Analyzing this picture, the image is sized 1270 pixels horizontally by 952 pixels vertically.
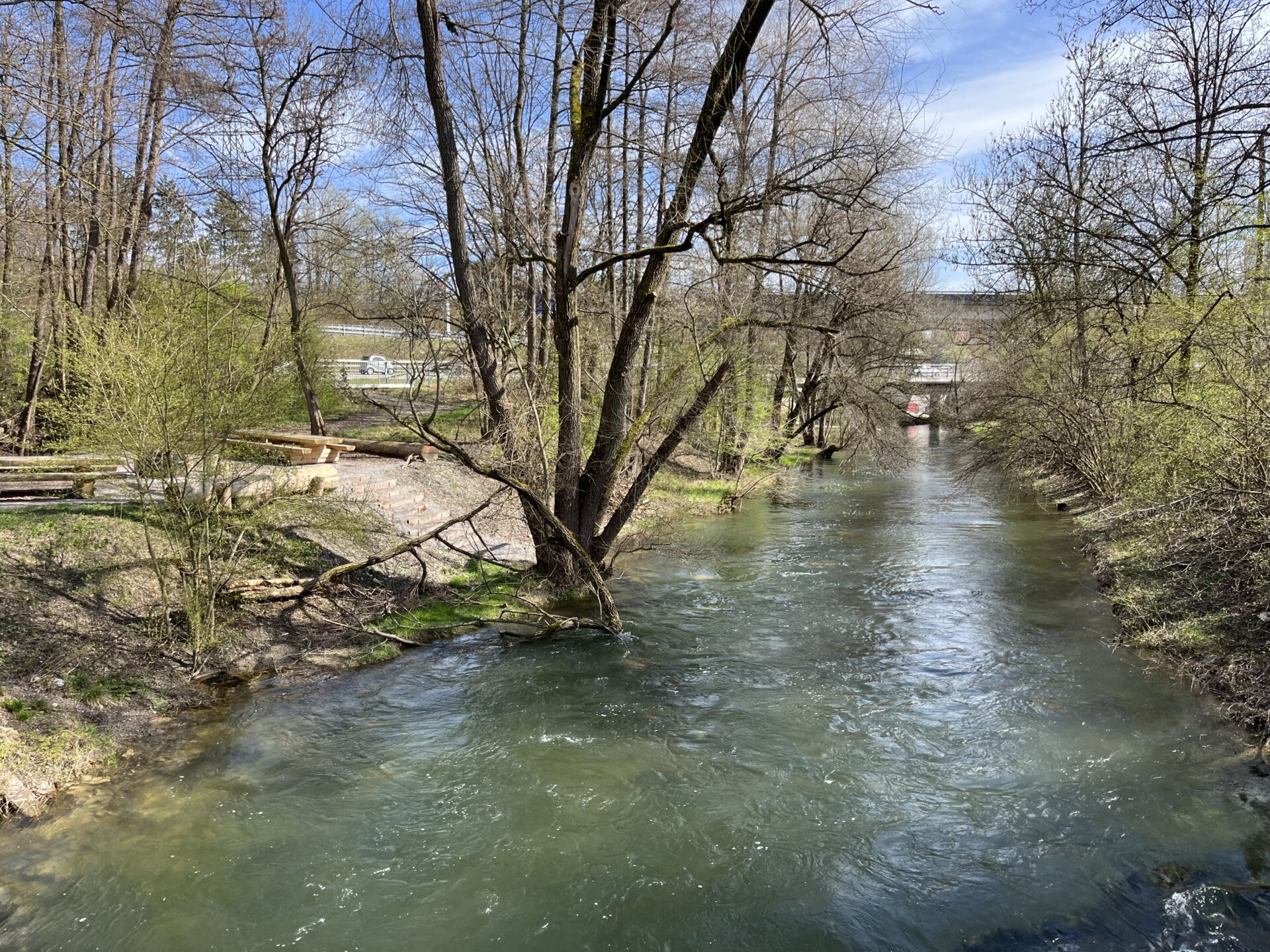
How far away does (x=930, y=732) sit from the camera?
7.81 m

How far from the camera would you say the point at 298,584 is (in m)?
10.6

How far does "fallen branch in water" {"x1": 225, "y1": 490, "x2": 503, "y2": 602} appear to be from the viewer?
32.8 feet

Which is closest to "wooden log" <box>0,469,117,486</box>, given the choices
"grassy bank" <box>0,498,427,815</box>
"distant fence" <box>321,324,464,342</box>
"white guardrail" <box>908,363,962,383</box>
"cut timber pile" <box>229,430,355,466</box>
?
"grassy bank" <box>0,498,427,815</box>

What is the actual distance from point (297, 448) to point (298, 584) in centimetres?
438

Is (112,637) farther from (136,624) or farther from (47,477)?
(47,477)

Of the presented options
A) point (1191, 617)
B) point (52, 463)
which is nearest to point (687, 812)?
point (1191, 617)

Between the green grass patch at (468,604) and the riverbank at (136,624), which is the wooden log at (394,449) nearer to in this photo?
the riverbank at (136,624)

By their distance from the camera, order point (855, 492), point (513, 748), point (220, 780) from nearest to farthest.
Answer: point (220, 780) → point (513, 748) → point (855, 492)

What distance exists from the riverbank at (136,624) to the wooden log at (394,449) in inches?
221

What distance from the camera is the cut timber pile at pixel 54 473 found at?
10711 mm

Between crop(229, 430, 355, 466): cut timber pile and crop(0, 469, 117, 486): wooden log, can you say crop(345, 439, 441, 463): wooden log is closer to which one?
crop(229, 430, 355, 466): cut timber pile

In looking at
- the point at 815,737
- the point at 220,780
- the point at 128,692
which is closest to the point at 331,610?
the point at 128,692

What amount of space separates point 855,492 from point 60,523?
19655 millimetres

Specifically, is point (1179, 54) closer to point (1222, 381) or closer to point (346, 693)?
point (1222, 381)
